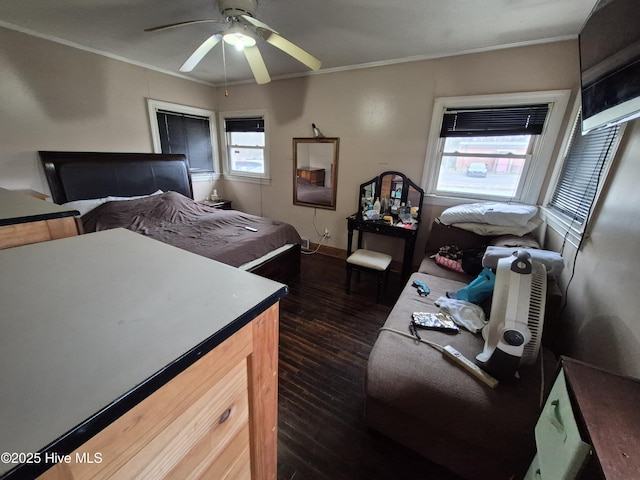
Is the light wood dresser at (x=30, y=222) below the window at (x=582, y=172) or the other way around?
below

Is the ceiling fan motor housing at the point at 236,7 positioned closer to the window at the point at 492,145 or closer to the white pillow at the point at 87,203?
the window at the point at 492,145

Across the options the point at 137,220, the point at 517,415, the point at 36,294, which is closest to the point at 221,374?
the point at 36,294

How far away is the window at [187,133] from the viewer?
3482mm

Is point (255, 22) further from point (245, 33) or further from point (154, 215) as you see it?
point (154, 215)

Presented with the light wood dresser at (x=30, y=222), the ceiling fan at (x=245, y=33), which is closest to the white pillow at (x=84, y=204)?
the light wood dresser at (x=30, y=222)

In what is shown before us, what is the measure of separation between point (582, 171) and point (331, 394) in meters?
2.41

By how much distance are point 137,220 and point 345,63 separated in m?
2.90

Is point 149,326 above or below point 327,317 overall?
above

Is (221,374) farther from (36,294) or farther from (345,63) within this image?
(345,63)

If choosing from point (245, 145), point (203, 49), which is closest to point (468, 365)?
point (203, 49)

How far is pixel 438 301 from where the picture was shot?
5.63ft

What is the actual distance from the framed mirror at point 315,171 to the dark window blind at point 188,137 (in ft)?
5.41

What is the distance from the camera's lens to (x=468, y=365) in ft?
3.92

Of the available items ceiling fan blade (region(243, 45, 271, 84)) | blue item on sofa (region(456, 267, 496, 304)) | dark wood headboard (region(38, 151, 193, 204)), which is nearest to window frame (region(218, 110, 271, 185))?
dark wood headboard (region(38, 151, 193, 204))
